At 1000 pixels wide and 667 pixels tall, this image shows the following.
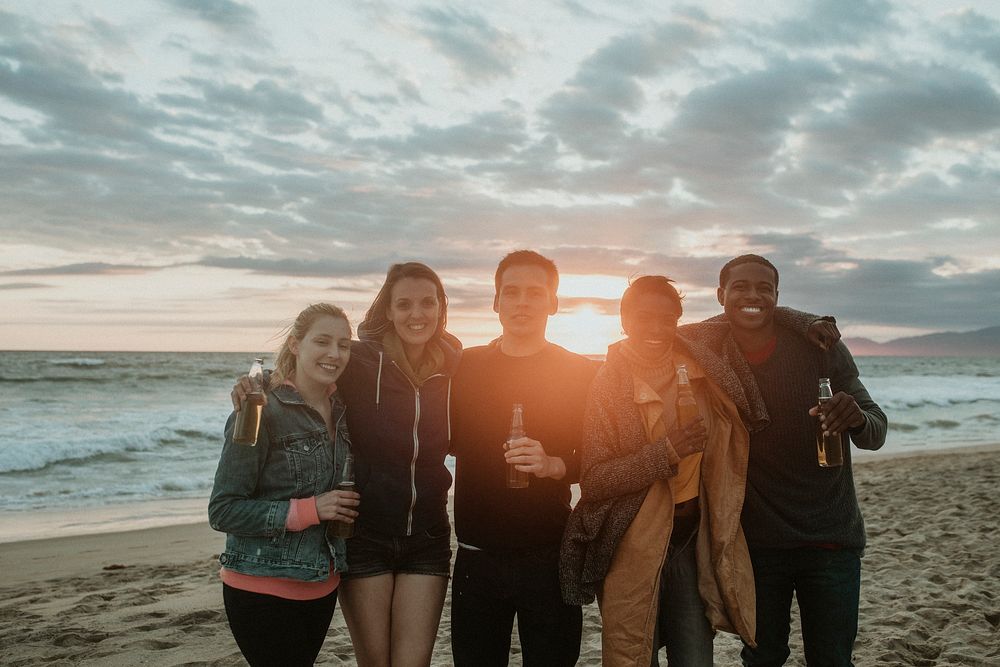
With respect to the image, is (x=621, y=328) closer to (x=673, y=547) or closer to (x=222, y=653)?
(x=673, y=547)

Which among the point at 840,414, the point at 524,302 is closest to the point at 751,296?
the point at 840,414

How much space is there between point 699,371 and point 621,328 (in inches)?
17.3

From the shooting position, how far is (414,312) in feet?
12.0

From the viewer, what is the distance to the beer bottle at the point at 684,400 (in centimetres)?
341

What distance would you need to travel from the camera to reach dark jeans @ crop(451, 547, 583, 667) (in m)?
3.36

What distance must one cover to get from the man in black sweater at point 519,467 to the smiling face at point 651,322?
0.31 meters

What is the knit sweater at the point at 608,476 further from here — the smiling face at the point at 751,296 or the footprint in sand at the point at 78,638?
the footprint in sand at the point at 78,638

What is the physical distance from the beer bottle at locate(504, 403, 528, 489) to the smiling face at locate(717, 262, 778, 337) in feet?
4.15

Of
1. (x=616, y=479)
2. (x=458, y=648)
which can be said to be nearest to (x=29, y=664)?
Answer: (x=458, y=648)

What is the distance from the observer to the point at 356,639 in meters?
3.43

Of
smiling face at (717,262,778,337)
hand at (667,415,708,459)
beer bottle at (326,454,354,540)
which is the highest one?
smiling face at (717,262,778,337)

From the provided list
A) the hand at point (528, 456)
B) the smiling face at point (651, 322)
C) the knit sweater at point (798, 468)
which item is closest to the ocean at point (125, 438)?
the hand at point (528, 456)

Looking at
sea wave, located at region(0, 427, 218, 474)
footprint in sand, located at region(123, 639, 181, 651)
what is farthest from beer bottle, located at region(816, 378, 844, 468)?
sea wave, located at region(0, 427, 218, 474)

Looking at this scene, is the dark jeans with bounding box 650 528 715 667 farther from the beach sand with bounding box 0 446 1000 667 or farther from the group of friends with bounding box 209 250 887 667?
the beach sand with bounding box 0 446 1000 667
